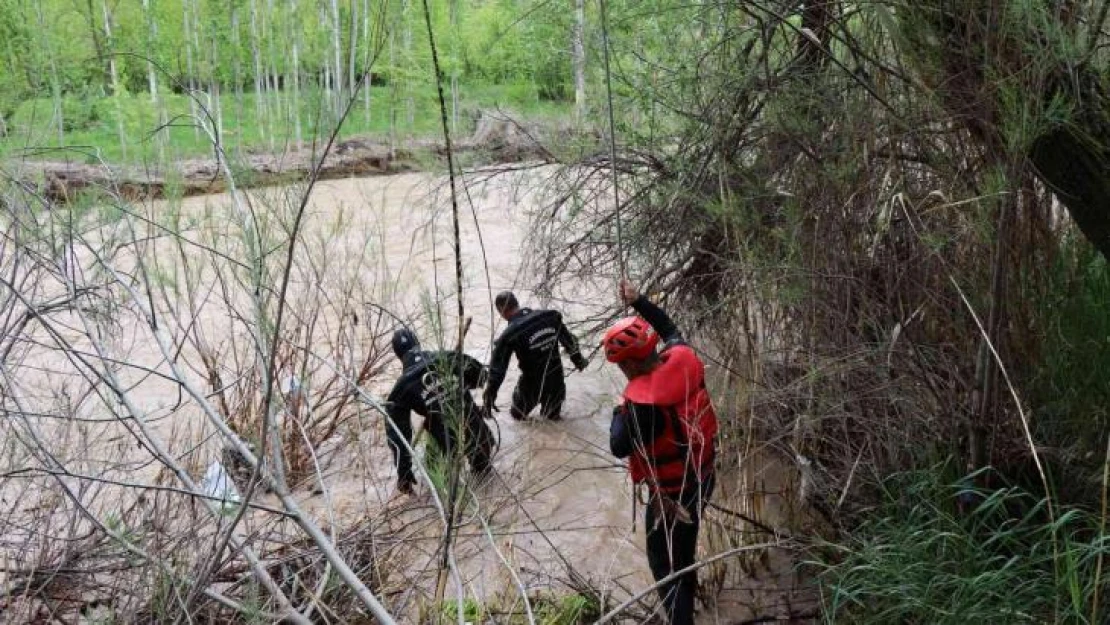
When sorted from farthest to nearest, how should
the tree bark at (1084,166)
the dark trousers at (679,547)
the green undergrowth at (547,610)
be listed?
the dark trousers at (679,547) < the green undergrowth at (547,610) < the tree bark at (1084,166)

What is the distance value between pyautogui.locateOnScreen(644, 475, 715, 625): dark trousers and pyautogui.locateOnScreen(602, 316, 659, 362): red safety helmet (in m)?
0.61

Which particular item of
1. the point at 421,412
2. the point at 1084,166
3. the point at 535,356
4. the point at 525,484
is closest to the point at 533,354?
the point at 535,356

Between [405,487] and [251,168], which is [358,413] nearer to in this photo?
[405,487]

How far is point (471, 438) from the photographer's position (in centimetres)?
277

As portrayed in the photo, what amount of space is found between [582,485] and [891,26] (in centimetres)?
347

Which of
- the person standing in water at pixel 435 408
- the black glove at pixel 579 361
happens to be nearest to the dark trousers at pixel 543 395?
the black glove at pixel 579 361

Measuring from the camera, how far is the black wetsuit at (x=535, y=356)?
6820 millimetres

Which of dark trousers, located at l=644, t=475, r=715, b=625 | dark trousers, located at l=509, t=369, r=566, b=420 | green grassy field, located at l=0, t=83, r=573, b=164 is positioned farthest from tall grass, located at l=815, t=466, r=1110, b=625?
dark trousers, located at l=509, t=369, r=566, b=420

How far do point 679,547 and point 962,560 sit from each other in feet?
4.34

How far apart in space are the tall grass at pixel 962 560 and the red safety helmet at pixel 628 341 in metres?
1.13

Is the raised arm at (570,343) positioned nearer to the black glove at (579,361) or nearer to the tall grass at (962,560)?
the black glove at (579,361)

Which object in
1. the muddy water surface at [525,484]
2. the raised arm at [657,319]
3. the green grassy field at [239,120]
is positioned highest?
the green grassy field at [239,120]

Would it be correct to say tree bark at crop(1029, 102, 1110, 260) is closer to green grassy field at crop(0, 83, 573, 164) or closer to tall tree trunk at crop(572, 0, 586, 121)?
green grassy field at crop(0, 83, 573, 164)

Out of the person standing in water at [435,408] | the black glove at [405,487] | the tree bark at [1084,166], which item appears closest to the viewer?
the person standing in water at [435,408]
